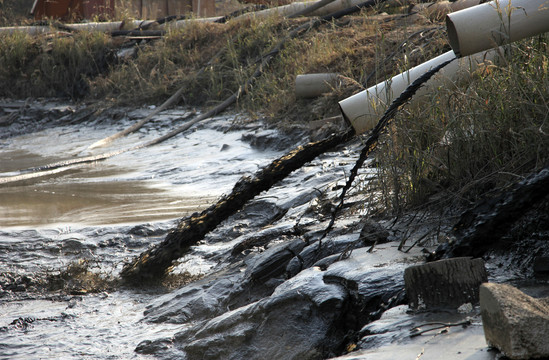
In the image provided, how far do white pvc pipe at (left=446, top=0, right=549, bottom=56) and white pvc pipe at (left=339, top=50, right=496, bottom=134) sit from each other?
1.85ft

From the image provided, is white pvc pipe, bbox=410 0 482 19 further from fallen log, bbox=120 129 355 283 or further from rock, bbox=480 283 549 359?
rock, bbox=480 283 549 359

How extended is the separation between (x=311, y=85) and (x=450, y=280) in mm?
5829

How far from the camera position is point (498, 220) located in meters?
2.75

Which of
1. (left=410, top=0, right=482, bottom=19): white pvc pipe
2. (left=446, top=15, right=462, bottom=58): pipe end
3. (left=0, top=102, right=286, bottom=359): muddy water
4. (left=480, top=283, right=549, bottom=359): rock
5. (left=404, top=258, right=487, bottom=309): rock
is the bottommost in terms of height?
(left=0, top=102, right=286, bottom=359): muddy water

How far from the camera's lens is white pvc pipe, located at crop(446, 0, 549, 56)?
3.47 metres

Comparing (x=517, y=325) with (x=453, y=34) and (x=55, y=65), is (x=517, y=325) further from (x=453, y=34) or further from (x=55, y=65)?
(x=55, y=65)

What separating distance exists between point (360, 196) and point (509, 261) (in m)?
1.54

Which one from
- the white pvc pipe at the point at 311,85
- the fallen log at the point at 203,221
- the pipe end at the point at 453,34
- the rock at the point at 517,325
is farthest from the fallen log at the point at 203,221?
the white pvc pipe at the point at 311,85

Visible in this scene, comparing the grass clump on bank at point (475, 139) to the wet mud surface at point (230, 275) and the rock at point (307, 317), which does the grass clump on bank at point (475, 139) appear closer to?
the wet mud surface at point (230, 275)

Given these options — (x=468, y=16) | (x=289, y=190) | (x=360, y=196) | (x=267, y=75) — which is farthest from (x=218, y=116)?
(x=468, y=16)

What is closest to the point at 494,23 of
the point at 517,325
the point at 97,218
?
the point at 517,325

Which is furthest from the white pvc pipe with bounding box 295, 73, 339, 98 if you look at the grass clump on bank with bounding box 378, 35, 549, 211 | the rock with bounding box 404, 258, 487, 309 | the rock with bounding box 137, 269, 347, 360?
the rock with bounding box 404, 258, 487, 309

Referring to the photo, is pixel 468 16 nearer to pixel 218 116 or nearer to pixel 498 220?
pixel 498 220

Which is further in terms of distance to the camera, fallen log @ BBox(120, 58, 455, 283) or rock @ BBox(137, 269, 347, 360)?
fallen log @ BBox(120, 58, 455, 283)
